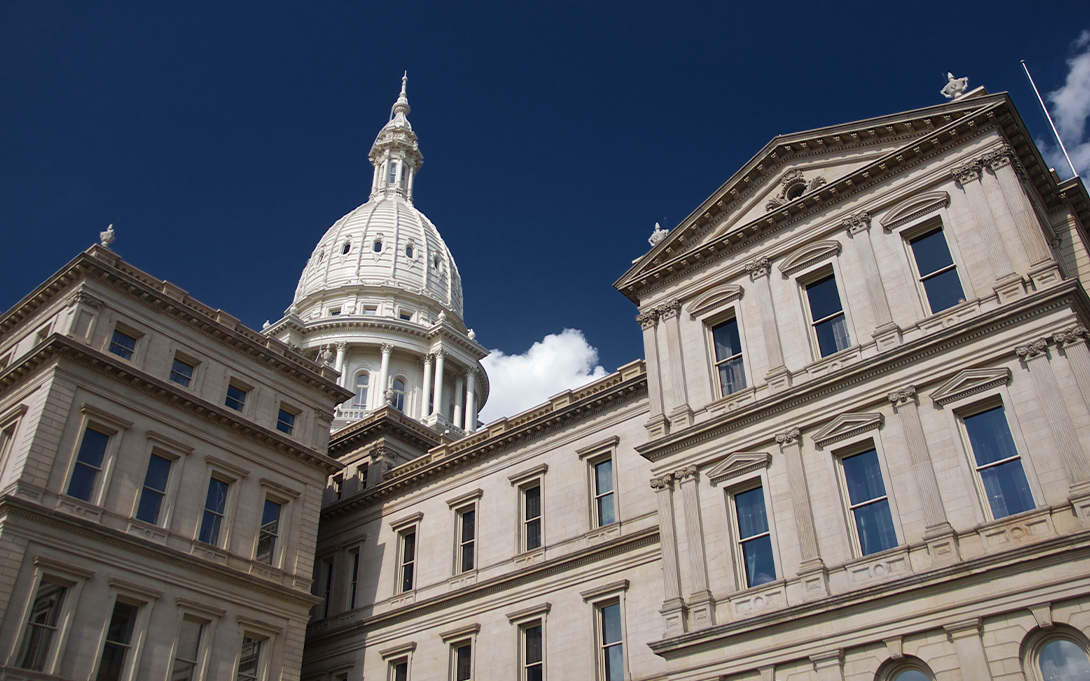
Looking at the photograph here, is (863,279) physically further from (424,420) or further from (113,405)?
(424,420)

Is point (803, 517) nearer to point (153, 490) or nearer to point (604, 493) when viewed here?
point (604, 493)

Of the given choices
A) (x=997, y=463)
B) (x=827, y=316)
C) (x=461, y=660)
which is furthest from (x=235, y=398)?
(x=997, y=463)

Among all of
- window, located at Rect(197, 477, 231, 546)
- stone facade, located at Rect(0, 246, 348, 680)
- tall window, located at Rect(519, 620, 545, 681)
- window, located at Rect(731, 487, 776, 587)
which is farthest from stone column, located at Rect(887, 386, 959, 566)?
window, located at Rect(197, 477, 231, 546)

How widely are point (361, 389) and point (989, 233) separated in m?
59.4

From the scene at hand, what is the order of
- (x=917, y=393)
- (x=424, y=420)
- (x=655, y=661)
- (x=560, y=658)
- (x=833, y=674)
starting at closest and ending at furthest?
1. (x=833, y=674)
2. (x=917, y=393)
3. (x=655, y=661)
4. (x=560, y=658)
5. (x=424, y=420)

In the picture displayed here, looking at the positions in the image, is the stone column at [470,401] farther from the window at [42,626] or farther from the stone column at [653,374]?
the window at [42,626]

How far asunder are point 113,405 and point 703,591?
20.9 metres

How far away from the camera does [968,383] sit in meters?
22.5

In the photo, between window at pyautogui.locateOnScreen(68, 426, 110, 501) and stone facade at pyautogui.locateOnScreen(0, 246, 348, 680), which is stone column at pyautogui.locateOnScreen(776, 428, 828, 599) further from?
window at pyautogui.locateOnScreen(68, 426, 110, 501)

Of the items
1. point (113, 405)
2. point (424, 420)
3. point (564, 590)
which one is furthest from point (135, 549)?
point (424, 420)

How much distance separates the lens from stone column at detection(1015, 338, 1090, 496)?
65.3ft

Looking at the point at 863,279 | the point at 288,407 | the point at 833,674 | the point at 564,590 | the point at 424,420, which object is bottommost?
the point at 833,674

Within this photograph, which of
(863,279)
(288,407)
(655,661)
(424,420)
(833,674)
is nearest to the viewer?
(833,674)

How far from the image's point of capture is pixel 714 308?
2911 centimetres
